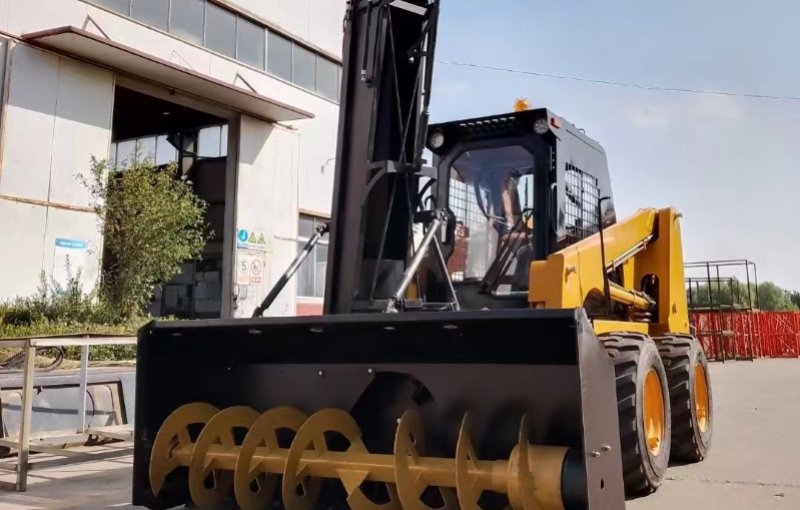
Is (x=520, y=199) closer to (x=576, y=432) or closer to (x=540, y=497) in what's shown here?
(x=576, y=432)

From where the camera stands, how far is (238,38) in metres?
17.2

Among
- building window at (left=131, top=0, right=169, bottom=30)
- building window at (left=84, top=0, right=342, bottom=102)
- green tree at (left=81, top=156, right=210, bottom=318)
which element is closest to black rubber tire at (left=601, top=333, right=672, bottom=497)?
green tree at (left=81, top=156, right=210, bottom=318)

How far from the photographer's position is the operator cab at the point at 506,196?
204 inches

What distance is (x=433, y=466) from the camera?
3.27 metres

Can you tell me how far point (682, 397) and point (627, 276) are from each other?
3.62 feet

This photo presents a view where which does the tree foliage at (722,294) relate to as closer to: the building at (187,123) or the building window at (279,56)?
the building at (187,123)

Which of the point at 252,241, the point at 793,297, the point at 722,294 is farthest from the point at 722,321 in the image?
the point at 793,297

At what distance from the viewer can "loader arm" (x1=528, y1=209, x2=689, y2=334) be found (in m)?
4.50

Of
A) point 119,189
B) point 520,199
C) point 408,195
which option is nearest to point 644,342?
point 520,199

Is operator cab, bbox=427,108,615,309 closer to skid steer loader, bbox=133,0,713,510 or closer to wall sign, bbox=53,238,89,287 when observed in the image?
skid steer loader, bbox=133,0,713,510

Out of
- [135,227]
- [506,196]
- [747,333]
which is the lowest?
[747,333]

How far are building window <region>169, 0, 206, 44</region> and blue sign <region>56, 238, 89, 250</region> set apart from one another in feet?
16.9

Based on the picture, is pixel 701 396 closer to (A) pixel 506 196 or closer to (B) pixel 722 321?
(A) pixel 506 196

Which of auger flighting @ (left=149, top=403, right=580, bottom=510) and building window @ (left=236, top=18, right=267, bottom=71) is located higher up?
building window @ (left=236, top=18, right=267, bottom=71)
